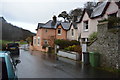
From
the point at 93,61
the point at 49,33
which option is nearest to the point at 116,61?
the point at 93,61

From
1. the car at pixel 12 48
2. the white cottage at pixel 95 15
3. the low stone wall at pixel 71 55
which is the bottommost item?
the low stone wall at pixel 71 55

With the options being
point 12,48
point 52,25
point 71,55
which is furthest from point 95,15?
point 52,25

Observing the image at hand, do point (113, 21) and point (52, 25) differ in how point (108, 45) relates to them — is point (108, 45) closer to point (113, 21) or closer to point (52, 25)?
point (113, 21)

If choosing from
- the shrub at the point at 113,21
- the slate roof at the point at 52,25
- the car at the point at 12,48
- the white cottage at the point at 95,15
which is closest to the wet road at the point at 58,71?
the shrub at the point at 113,21

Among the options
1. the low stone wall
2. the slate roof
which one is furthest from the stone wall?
the slate roof

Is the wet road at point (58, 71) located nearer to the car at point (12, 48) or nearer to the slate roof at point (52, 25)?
the car at point (12, 48)

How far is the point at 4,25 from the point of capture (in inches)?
945

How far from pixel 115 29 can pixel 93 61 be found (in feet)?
10.4

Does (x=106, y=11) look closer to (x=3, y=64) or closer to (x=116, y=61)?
(x=116, y=61)

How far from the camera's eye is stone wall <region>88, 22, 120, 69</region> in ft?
36.0

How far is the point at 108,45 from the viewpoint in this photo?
11930 millimetres

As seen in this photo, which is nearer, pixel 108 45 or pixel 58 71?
pixel 58 71

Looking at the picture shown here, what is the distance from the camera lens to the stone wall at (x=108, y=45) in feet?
36.0

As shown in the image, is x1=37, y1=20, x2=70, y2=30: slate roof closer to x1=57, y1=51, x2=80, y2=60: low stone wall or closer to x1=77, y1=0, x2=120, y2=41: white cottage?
x1=77, y1=0, x2=120, y2=41: white cottage
